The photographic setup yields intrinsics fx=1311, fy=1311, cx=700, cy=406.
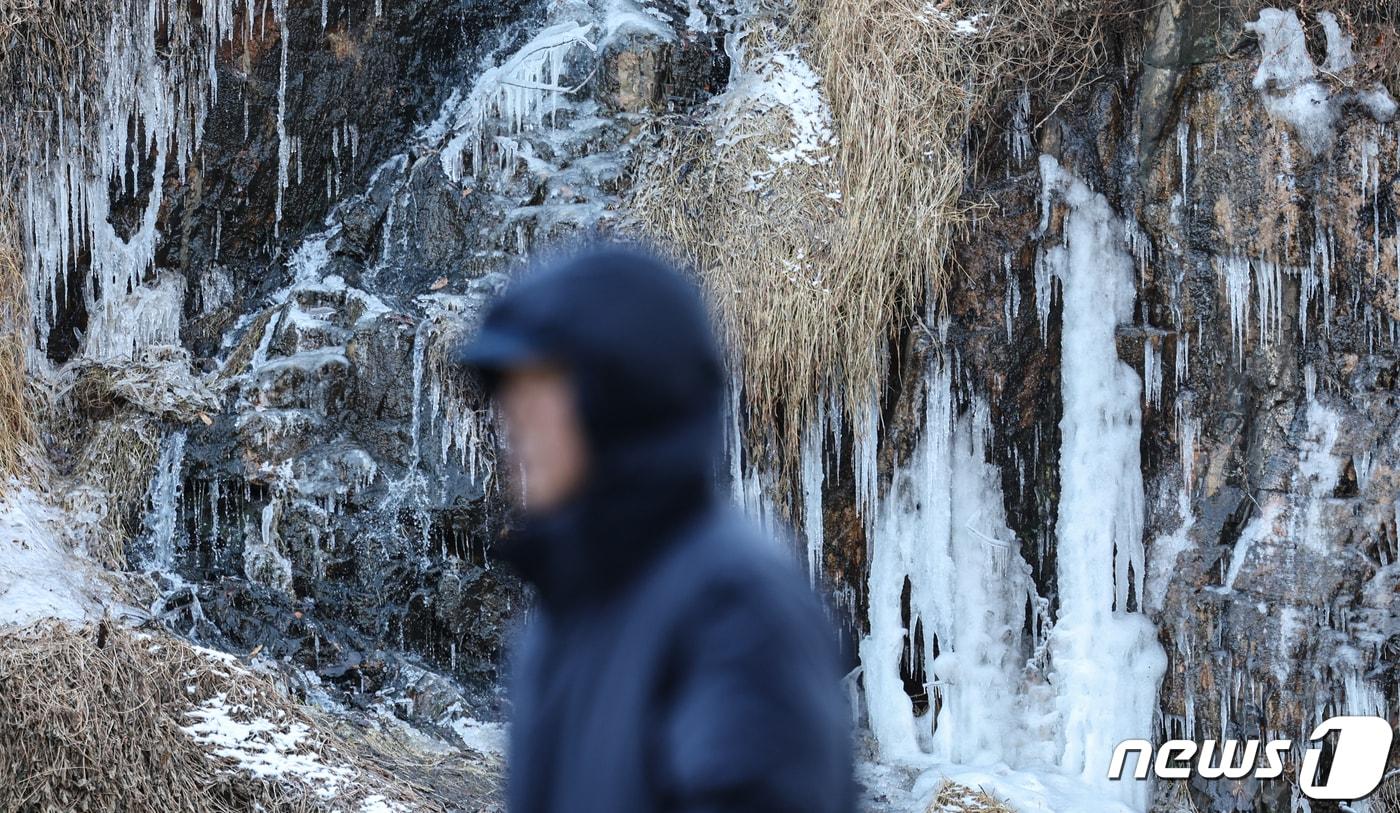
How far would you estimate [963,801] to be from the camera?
5.17 m

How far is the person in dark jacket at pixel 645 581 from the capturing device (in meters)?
1.09

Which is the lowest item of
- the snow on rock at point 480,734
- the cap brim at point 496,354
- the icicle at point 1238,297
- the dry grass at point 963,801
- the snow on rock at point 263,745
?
the dry grass at point 963,801

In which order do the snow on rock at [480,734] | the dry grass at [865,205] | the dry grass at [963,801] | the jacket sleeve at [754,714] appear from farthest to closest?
the dry grass at [865,205]
the snow on rock at [480,734]
the dry grass at [963,801]
the jacket sleeve at [754,714]

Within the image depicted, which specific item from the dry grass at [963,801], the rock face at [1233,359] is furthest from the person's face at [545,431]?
the rock face at [1233,359]

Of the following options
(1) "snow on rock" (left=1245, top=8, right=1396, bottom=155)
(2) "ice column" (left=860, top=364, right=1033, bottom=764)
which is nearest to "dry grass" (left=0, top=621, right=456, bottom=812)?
(2) "ice column" (left=860, top=364, right=1033, bottom=764)

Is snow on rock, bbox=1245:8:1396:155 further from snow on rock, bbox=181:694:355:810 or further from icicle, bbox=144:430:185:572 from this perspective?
icicle, bbox=144:430:185:572

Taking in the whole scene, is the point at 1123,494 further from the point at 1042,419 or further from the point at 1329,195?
the point at 1329,195

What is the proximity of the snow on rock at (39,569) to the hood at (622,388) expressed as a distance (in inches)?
160

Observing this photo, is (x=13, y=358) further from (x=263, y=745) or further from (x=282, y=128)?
(x=263, y=745)

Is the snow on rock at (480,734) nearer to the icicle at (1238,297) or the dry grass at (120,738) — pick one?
the dry grass at (120,738)

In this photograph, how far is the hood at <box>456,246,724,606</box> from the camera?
118 cm

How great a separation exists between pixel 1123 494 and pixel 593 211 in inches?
111

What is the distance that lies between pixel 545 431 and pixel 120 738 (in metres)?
3.63

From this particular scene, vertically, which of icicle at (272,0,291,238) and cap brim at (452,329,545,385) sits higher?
icicle at (272,0,291,238)
